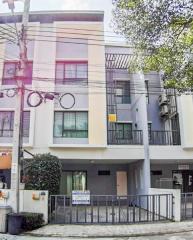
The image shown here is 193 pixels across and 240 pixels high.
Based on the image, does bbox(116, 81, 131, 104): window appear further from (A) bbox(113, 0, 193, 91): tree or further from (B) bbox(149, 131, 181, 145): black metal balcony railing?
(A) bbox(113, 0, 193, 91): tree

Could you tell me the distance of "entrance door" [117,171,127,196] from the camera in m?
21.8

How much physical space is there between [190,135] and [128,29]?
9883 millimetres

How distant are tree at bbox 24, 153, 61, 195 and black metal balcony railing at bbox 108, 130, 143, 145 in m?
5.19

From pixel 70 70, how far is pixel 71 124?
3.32m

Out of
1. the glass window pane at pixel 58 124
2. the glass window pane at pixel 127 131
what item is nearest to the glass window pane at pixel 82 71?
the glass window pane at pixel 58 124

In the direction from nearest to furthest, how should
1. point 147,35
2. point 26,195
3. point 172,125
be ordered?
point 147,35, point 26,195, point 172,125

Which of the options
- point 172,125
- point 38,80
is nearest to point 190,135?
point 172,125

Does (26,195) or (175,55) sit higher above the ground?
(175,55)

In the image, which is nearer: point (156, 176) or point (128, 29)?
point (128, 29)

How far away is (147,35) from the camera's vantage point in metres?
9.73

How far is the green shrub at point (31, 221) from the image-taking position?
11562 millimetres

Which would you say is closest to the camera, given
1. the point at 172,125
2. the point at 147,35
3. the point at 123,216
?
the point at 147,35

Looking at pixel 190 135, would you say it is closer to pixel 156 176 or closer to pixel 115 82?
pixel 156 176

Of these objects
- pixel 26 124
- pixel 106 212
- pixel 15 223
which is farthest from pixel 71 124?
pixel 15 223
